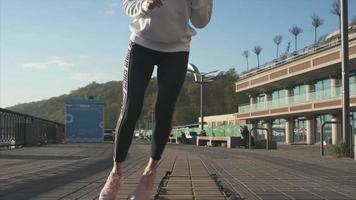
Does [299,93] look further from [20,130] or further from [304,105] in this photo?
[20,130]

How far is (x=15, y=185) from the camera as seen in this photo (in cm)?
830

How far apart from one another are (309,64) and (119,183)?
60.1 metres

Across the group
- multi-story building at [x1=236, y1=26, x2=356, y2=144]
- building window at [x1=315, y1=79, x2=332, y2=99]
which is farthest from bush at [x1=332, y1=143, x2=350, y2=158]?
building window at [x1=315, y1=79, x2=332, y2=99]

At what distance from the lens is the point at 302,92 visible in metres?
70.8

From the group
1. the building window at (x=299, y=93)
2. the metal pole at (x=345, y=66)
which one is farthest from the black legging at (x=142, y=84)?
the building window at (x=299, y=93)

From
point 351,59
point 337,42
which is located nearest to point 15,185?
point 351,59

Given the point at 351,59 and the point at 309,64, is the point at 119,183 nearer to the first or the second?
the point at 351,59

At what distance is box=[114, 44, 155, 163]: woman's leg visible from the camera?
15.1 ft

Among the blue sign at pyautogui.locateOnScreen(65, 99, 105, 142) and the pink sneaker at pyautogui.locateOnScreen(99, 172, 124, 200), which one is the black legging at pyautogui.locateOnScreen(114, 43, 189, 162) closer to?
the pink sneaker at pyautogui.locateOnScreen(99, 172, 124, 200)

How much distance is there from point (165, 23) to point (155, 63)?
39 cm

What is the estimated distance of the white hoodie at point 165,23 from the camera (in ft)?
14.8

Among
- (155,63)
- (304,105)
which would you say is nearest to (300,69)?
(304,105)

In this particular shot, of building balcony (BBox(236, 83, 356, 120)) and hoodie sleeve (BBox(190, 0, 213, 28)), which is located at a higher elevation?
building balcony (BBox(236, 83, 356, 120))

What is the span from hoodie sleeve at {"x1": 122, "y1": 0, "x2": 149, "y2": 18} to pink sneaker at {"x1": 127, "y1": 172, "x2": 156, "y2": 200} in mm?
1358
